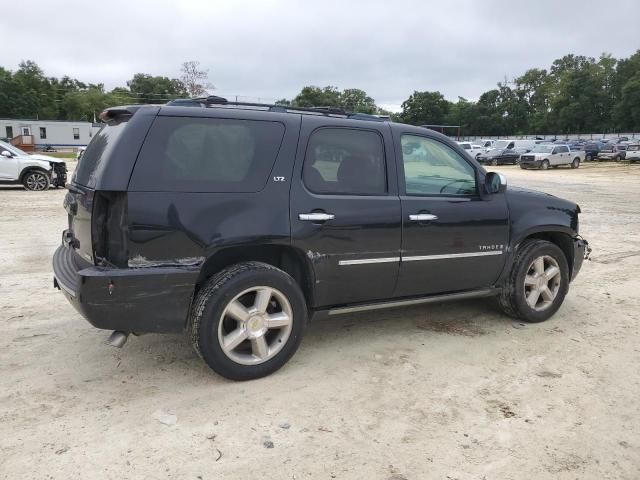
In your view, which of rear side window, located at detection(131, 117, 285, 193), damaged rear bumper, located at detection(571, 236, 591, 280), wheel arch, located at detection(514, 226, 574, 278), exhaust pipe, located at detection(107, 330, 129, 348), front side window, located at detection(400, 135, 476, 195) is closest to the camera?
rear side window, located at detection(131, 117, 285, 193)

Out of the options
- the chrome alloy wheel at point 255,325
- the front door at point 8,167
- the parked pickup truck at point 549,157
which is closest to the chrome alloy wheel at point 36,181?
the front door at point 8,167

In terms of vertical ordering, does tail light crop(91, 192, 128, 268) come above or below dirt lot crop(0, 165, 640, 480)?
above

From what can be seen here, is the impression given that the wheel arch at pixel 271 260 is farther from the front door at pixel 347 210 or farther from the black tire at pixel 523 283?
the black tire at pixel 523 283

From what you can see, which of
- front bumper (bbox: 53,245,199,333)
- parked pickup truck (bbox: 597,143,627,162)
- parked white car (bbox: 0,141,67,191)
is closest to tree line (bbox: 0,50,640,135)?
parked pickup truck (bbox: 597,143,627,162)

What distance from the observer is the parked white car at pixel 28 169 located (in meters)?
15.2

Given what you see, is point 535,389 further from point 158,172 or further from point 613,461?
point 158,172

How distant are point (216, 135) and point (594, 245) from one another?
7557 millimetres

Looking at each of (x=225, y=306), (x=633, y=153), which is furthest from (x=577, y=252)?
(x=633, y=153)

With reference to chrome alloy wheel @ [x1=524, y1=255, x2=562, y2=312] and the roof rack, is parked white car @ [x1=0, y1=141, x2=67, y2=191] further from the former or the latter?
chrome alloy wheel @ [x1=524, y1=255, x2=562, y2=312]

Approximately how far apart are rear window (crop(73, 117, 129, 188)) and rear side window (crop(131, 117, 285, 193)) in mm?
277

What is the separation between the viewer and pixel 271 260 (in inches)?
151

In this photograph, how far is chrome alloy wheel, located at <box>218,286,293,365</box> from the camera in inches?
138

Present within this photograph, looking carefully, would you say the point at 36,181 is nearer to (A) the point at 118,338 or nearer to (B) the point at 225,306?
(A) the point at 118,338

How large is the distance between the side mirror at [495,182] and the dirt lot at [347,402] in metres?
1.28
